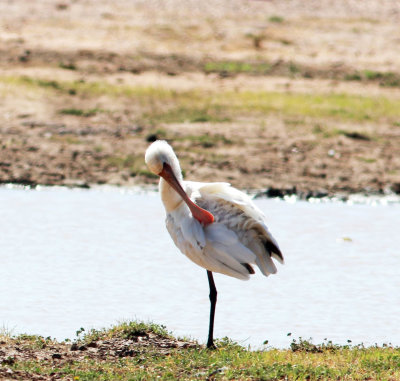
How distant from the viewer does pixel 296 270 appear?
965 cm

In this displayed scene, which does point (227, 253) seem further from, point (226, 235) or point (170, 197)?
point (170, 197)

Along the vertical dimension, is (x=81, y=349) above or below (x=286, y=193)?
below

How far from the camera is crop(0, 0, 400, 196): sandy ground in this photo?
45.6 feet

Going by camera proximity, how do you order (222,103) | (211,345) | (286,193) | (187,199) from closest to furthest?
1. (211,345)
2. (187,199)
3. (286,193)
4. (222,103)

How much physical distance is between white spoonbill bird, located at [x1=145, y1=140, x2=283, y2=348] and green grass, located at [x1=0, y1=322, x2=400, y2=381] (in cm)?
47

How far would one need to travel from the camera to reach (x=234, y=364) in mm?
5996

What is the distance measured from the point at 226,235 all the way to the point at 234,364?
102 centimetres

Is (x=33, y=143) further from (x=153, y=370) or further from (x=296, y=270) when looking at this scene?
(x=153, y=370)

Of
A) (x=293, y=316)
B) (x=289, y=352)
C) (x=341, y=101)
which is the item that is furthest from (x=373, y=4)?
(x=289, y=352)

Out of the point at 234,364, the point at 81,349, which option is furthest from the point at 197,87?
the point at 234,364

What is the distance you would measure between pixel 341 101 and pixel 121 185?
511cm

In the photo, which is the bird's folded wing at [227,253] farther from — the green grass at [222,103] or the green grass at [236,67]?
the green grass at [236,67]

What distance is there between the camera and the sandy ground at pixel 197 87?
45.6 feet

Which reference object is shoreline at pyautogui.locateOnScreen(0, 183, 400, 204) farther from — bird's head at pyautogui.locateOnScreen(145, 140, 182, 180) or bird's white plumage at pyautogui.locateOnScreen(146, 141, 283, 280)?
bird's white plumage at pyautogui.locateOnScreen(146, 141, 283, 280)
